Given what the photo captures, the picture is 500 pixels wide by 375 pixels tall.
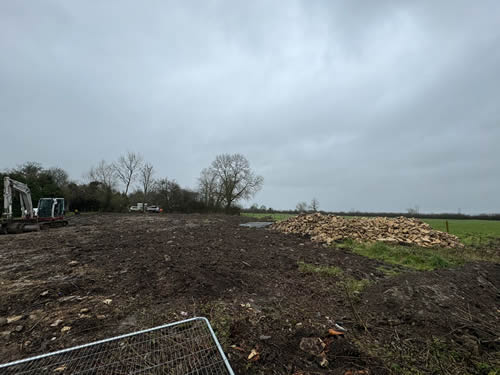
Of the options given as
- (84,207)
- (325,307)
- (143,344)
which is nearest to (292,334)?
(325,307)

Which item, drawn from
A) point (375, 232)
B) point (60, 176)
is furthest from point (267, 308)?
point (60, 176)

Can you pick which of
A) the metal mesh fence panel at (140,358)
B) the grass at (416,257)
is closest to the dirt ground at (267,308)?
the metal mesh fence panel at (140,358)

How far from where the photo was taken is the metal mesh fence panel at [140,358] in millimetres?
1956

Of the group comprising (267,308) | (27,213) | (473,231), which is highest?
(27,213)

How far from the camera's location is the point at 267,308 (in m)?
3.38

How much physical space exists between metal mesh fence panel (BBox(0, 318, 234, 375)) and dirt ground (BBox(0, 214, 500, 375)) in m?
0.25

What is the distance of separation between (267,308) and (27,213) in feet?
57.0

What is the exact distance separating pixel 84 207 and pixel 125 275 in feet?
119

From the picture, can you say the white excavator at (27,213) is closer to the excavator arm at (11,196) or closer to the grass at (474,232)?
the excavator arm at (11,196)

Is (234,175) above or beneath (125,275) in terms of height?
above

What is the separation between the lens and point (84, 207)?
32875 millimetres

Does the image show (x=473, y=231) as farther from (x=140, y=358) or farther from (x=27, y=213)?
(x=27, y=213)

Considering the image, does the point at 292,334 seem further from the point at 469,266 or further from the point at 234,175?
the point at 234,175

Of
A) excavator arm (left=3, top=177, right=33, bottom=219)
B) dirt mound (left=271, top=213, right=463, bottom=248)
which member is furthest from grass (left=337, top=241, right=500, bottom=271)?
excavator arm (left=3, top=177, right=33, bottom=219)
